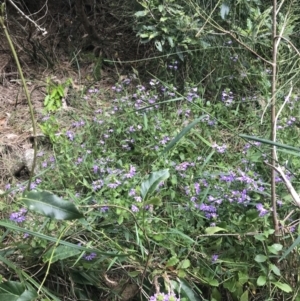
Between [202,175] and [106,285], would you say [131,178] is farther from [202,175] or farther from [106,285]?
[106,285]

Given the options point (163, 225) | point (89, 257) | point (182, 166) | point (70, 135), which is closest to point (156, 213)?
point (163, 225)

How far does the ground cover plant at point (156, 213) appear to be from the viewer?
1.30 metres

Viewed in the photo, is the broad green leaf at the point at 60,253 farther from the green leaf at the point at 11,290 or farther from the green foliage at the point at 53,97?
the green foliage at the point at 53,97

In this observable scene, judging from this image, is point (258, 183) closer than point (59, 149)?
Yes

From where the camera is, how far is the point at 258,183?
5.22ft

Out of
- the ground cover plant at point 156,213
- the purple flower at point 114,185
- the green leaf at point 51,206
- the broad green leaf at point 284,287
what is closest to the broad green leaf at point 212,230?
the ground cover plant at point 156,213

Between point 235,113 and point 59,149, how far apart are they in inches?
36.9

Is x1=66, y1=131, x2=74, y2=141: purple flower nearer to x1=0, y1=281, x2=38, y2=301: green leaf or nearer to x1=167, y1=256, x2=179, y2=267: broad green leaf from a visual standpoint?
x1=167, y1=256, x2=179, y2=267: broad green leaf

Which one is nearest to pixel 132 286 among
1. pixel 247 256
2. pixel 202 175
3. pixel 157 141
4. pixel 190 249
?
pixel 190 249

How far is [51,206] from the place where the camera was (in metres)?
0.95

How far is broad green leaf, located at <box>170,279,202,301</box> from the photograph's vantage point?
4.31ft

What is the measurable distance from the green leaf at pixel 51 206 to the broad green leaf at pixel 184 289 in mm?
524

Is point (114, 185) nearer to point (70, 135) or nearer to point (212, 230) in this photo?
point (212, 230)

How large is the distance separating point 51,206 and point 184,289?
585mm
